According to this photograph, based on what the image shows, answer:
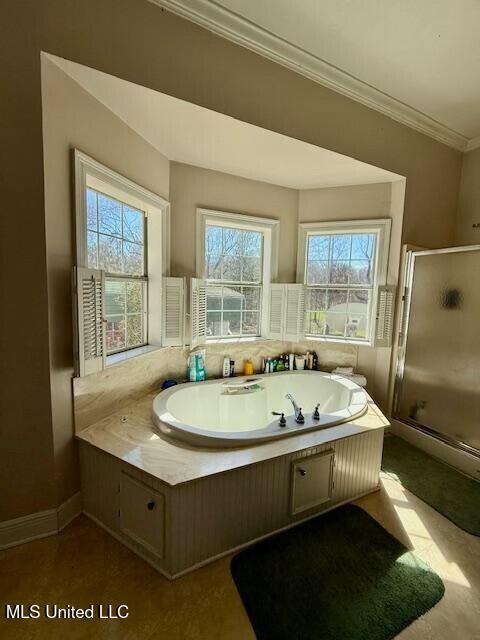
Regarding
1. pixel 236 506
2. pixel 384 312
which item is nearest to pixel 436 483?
pixel 384 312

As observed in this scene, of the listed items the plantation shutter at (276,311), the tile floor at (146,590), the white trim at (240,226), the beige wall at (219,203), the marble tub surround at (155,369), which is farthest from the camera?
the plantation shutter at (276,311)

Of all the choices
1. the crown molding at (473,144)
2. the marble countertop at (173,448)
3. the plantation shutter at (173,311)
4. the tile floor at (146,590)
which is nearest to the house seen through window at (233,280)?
the plantation shutter at (173,311)

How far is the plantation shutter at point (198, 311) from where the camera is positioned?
2463mm

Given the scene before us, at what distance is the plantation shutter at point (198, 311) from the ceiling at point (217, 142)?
103 centimetres

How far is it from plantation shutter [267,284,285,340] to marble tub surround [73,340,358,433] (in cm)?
10

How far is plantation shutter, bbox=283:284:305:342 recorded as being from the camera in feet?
9.52

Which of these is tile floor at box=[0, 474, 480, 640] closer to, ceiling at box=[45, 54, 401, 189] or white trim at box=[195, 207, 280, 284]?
white trim at box=[195, 207, 280, 284]

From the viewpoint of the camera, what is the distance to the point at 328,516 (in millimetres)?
1749

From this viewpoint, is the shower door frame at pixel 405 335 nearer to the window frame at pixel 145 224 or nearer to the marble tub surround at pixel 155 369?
the marble tub surround at pixel 155 369

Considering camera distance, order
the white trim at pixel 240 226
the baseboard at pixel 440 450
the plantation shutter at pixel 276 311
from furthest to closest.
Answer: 1. the plantation shutter at pixel 276 311
2. the white trim at pixel 240 226
3. the baseboard at pixel 440 450

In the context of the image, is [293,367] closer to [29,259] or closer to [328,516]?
[328,516]

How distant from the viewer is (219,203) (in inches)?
104

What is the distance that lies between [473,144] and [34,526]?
461 centimetres

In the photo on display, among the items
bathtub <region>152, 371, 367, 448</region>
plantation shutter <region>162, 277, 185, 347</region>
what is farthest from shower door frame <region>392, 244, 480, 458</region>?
plantation shutter <region>162, 277, 185, 347</region>
